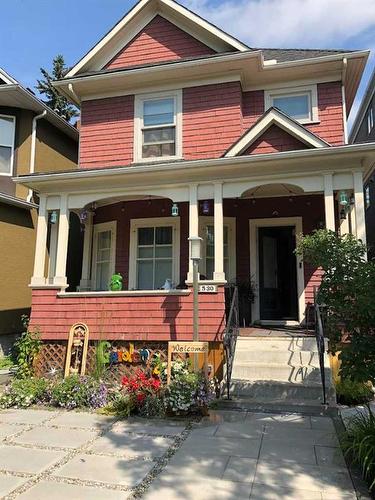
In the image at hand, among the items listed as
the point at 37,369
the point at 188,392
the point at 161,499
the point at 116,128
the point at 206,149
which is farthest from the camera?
the point at 116,128

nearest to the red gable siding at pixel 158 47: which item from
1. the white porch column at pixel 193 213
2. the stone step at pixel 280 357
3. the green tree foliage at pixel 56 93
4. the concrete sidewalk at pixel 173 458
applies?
the white porch column at pixel 193 213

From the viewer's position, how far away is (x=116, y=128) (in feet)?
34.4

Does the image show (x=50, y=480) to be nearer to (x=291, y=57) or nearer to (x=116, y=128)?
(x=116, y=128)

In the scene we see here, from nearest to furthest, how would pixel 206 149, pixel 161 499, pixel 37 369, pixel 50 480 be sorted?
pixel 161 499, pixel 50 480, pixel 37 369, pixel 206 149

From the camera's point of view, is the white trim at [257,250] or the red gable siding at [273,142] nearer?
the red gable siding at [273,142]

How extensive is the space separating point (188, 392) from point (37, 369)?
383 cm

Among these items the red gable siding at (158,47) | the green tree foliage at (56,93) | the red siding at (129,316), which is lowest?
the red siding at (129,316)

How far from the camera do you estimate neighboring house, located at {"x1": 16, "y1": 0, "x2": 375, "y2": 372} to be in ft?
27.0

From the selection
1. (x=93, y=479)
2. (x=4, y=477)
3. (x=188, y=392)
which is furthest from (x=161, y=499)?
(x=188, y=392)

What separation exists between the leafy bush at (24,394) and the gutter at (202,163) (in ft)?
13.3

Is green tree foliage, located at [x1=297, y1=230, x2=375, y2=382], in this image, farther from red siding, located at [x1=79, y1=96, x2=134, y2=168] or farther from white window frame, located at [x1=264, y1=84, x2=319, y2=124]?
red siding, located at [x1=79, y1=96, x2=134, y2=168]

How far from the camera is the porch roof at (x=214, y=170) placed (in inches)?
293

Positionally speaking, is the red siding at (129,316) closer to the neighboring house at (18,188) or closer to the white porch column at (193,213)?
the white porch column at (193,213)

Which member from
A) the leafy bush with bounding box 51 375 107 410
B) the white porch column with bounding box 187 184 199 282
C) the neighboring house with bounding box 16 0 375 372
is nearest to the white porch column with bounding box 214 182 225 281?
Answer: the neighboring house with bounding box 16 0 375 372
